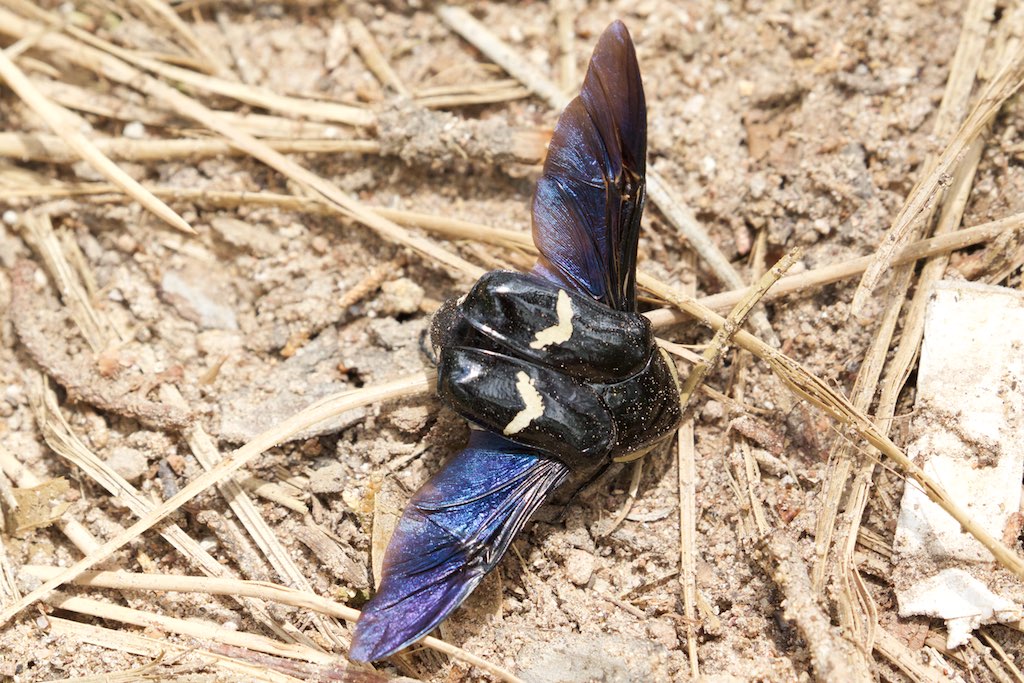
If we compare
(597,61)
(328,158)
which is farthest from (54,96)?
(597,61)

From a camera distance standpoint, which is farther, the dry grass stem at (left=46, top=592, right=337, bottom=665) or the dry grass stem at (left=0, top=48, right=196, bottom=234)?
the dry grass stem at (left=0, top=48, right=196, bottom=234)

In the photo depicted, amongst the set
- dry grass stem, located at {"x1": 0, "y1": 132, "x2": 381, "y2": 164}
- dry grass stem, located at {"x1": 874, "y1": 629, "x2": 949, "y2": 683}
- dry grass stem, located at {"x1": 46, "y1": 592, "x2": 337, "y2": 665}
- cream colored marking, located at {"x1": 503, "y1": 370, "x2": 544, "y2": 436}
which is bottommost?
dry grass stem, located at {"x1": 46, "y1": 592, "x2": 337, "y2": 665}

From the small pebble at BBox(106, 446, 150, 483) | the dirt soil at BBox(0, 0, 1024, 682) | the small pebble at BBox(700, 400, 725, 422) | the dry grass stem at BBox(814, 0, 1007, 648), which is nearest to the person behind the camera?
the dry grass stem at BBox(814, 0, 1007, 648)

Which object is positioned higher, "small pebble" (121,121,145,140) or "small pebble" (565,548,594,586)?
"small pebble" (121,121,145,140)

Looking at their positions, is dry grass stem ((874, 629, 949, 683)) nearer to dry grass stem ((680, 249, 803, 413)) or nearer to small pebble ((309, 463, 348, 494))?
dry grass stem ((680, 249, 803, 413))

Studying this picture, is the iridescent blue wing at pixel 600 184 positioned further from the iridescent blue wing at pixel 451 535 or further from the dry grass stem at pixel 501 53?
the dry grass stem at pixel 501 53

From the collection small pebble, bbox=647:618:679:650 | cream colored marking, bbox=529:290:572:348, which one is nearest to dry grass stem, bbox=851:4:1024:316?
cream colored marking, bbox=529:290:572:348

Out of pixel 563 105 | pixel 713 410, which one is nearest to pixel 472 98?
pixel 563 105

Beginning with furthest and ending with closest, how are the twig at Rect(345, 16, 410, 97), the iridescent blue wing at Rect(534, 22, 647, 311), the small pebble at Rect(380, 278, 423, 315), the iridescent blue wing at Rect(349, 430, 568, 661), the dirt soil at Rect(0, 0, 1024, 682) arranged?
1. the twig at Rect(345, 16, 410, 97)
2. the small pebble at Rect(380, 278, 423, 315)
3. the dirt soil at Rect(0, 0, 1024, 682)
4. the iridescent blue wing at Rect(534, 22, 647, 311)
5. the iridescent blue wing at Rect(349, 430, 568, 661)
